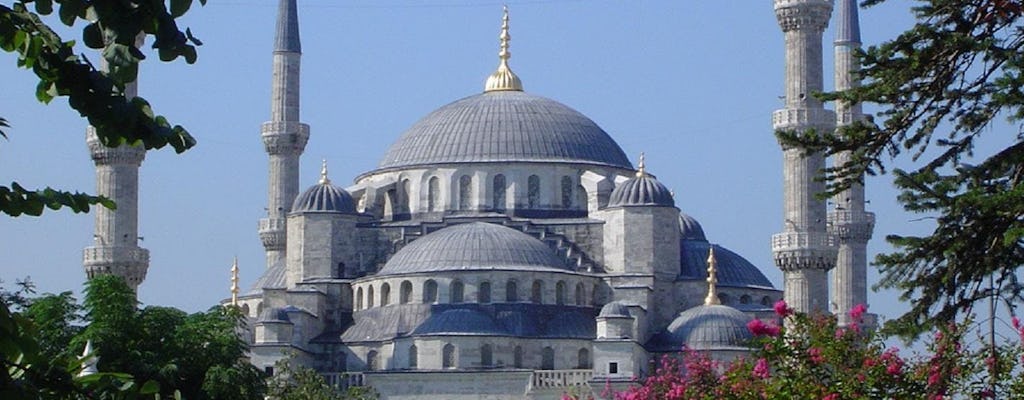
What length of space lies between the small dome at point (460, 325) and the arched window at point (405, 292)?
1665mm

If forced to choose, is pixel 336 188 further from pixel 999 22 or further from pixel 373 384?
pixel 999 22

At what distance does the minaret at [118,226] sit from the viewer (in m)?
53.0

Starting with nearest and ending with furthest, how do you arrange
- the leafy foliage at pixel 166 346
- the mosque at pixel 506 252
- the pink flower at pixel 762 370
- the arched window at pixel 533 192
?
the pink flower at pixel 762 370, the leafy foliage at pixel 166 346, the mosque at pixel 506 252, the arched window at pixel 533 192

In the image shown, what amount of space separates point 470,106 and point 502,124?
239 centimetres

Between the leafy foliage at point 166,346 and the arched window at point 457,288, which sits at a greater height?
the arched window at point 457,288

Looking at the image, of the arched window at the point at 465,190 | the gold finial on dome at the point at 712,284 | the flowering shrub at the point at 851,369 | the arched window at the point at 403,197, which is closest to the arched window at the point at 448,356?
the gold finial on dome at the point at 712,284

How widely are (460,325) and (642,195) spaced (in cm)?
679

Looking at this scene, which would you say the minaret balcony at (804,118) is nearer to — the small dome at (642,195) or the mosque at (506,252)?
the mosque at (506,252)

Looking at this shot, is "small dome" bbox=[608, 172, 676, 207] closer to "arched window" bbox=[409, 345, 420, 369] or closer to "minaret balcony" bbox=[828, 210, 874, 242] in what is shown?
"minaret balcony" bbox=[828, 210, 874, 242]

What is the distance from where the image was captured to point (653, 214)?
57469mm

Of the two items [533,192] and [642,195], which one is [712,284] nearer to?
[642,195]

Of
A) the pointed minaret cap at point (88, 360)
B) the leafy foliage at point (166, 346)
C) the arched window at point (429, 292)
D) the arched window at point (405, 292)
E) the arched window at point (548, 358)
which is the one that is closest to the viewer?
the pointed minaret cap at point (88, 360)

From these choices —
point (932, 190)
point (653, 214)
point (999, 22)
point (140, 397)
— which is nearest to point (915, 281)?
point (932, 190)

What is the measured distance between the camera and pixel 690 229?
62969 mm
